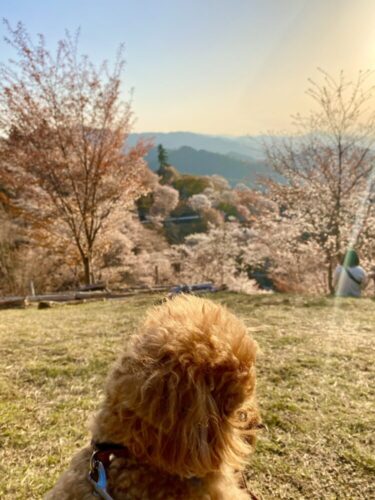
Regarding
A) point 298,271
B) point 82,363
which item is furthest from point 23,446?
point 298,271

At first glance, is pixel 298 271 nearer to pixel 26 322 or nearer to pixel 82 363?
pixel 26 322

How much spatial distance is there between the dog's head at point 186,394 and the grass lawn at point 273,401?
3.87 feet

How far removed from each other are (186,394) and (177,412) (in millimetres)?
59

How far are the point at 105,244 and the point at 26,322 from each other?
10186 mm

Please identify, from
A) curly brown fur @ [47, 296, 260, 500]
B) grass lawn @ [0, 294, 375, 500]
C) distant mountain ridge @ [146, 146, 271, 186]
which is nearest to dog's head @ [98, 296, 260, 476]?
curly brown fur @ [47, 296, 260, 500]

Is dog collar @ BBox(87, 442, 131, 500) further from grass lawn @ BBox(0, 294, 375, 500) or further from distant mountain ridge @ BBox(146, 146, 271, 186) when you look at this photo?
distant mountain ridge @ BBox(146, 146, 271, 186)

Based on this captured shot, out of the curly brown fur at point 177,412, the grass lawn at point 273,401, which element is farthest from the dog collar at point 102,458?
the grass lawn at point 273,401

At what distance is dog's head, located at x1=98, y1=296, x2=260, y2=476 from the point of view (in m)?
1.06

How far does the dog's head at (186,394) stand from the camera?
1061 millimetres

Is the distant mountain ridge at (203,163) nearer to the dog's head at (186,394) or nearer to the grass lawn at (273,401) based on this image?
the grass lawn at (273,401)

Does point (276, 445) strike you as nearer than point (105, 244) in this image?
Yes

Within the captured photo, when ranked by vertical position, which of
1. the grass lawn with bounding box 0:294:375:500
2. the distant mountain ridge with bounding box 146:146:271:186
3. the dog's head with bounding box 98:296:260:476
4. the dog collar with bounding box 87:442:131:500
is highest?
the distant mountain ridge with bounding box 146:146:271:186

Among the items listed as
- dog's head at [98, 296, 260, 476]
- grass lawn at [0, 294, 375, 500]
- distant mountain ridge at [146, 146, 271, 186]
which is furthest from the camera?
distant mountain ridge at [146, 146, 271, 186]

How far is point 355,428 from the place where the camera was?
2.52m
